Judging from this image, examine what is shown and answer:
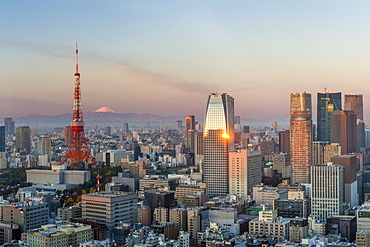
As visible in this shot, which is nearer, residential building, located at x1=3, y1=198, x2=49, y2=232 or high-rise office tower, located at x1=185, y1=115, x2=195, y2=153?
residential building, located at x1=3, y1=198, x2=49, y2=232

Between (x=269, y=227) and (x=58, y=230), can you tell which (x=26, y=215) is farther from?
(x=269, y=227)

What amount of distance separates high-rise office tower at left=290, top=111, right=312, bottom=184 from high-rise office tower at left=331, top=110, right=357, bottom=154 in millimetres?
4533

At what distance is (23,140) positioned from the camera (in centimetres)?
2541

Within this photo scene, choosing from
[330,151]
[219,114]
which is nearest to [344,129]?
[330,151]

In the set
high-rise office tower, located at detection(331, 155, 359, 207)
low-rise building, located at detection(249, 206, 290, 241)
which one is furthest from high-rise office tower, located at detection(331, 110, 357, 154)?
low-rise building, located at detection(249, 206, 290, 241)

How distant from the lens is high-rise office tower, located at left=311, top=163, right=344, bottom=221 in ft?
42.9

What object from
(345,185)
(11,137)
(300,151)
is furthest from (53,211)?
(300,151)

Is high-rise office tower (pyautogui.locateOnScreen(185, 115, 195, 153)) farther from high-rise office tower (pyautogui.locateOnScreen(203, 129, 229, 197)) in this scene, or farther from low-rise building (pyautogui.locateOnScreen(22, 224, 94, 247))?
low-rise building (pyautogui.locateOnScreen(22, 224, 94, 247))

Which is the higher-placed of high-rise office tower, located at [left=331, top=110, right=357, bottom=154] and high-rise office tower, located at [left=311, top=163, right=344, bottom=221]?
high-rise office tower, located at [left=331, top=110, right=357, bottom=154]

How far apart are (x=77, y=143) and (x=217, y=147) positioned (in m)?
7.23

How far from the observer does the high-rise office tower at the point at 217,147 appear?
17.5 metres

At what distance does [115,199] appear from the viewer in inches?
459

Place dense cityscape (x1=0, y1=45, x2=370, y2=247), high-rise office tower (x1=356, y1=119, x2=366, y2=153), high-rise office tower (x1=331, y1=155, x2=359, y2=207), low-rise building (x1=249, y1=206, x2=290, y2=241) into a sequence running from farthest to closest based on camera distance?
high-rise office tower (x1=356, y1=119, x2=366, y2=153), high-rise office tower (x1=331, y1=155, x2=359, y2=207), low-rise building (x1=249, y1=206, x2=290, y2=241), dense cityscape (x1=0, y1=45, x2=370, y2=247)

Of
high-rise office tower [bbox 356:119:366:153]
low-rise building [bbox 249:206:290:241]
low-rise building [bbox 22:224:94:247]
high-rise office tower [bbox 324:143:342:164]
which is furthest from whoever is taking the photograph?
high-rise office tower [bbox 356:119:366:153]
